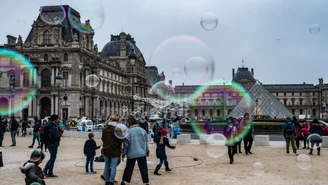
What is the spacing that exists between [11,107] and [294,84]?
96704 mm

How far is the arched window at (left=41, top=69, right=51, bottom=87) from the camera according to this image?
53250 millimetres

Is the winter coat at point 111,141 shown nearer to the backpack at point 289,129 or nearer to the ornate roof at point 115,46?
the backpack at point 289,129

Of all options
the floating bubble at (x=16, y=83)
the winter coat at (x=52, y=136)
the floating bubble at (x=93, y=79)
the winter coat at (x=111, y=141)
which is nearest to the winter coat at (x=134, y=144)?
the winter coat at (x=111, y=141)

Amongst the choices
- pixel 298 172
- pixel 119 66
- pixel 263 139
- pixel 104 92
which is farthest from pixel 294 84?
pixel 298 172

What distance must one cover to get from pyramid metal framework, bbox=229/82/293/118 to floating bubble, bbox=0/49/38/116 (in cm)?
2967

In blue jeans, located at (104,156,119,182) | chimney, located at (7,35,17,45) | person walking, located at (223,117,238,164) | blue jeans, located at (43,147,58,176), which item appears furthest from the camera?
chimney, located at (7,35,17,45)

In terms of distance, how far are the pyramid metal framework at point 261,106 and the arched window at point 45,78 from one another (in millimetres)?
27641

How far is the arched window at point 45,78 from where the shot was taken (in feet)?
175

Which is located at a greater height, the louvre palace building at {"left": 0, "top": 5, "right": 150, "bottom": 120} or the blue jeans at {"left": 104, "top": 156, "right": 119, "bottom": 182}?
the louvre palace building at {"left": 0, "top": 5, "right": 150, "bottom": 120}

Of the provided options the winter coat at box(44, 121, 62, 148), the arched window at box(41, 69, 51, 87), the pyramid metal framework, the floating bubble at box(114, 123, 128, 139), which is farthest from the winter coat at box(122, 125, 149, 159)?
the arched window at box(41, 69, 51, 87)

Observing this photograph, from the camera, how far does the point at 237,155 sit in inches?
548

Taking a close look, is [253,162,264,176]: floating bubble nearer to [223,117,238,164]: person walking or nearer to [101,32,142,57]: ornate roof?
[223,117,238,164]: person walking

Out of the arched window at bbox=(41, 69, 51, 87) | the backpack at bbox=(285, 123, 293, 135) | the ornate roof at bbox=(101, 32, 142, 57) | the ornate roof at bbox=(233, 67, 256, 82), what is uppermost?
the ornate roof at bbox=(101, 32, 142, 57)

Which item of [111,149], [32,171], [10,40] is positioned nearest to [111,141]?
[111,149]
